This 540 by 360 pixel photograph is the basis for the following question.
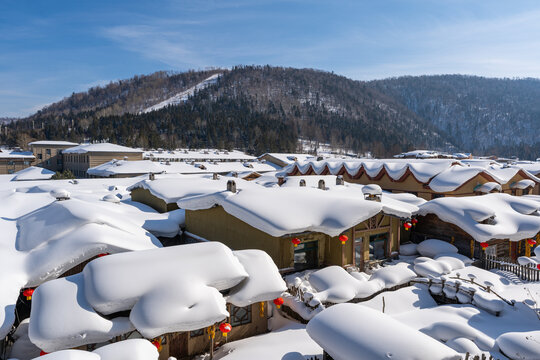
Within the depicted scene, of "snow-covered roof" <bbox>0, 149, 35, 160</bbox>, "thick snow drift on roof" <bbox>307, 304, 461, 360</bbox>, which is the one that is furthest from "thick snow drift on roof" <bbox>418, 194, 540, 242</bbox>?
"snow-covered roof" <bbox>0, 149, 35, 160</bbox>

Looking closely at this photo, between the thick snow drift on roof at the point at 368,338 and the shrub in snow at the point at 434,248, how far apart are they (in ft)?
42.3

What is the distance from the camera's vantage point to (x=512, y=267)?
1795 centimetres

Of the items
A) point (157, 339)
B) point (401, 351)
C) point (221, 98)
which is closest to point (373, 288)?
point (401, 351)

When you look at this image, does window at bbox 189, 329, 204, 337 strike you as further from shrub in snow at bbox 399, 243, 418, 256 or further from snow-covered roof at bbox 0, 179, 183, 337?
shrub in snow at bbox 399, 243, 418, 256

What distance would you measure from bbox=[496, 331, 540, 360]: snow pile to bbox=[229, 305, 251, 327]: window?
7.93 metres

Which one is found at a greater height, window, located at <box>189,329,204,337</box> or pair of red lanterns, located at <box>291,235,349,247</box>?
pair of red lanterns, located at <box>291,235,349,247</box>

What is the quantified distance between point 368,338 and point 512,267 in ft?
49.8

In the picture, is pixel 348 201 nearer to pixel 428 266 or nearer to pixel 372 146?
pixel 428 266

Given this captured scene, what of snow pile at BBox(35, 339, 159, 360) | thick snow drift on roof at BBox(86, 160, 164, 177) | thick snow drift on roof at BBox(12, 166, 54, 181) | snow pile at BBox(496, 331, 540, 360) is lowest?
snow pile at BBox(496, 331, 540, 360)

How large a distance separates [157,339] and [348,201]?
1088 cm

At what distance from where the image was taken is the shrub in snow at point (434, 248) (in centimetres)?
1943

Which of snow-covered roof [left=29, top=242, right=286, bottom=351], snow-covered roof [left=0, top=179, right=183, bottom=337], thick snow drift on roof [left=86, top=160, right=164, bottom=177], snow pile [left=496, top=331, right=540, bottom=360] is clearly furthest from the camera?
thick snow drift on roof [left=86, top=160, right=164, bottom=177]

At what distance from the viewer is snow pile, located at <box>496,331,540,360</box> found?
8.96m

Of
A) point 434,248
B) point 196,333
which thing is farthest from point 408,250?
point 196,333
